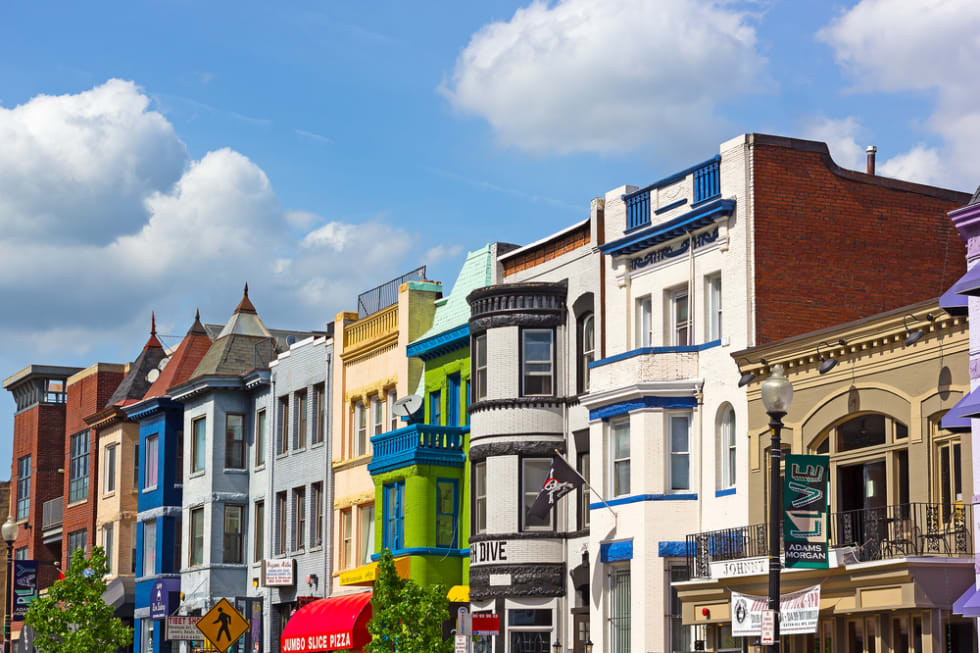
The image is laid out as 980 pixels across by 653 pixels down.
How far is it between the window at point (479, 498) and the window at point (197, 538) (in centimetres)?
1921

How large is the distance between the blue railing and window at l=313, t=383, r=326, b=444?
66.8 feet

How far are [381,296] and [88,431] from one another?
23365 millimetres

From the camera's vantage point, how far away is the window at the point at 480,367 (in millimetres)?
43906

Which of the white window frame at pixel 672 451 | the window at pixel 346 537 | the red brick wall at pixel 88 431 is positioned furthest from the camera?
the red brick wall at pixel 88 431

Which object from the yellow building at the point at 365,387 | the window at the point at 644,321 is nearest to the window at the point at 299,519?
the yellow building at the point at 365,387

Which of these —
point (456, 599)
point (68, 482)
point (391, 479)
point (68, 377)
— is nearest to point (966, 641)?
point (456, 599)

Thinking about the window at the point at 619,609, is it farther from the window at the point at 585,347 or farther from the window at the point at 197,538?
the window at the point at 197,538

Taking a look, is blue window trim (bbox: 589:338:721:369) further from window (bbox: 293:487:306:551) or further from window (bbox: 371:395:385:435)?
window (bbox: 293:487:306:551)

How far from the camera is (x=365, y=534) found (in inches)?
2004

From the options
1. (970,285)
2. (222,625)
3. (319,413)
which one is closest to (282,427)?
(319,413)

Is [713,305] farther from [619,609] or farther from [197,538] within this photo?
[197,538]

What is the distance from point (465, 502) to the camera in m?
46.4

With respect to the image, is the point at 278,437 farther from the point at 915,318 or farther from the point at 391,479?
the point at 915,318

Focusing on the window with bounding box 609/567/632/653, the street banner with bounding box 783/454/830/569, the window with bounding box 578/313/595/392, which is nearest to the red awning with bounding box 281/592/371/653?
the window with bounding box 578/313/595/392
